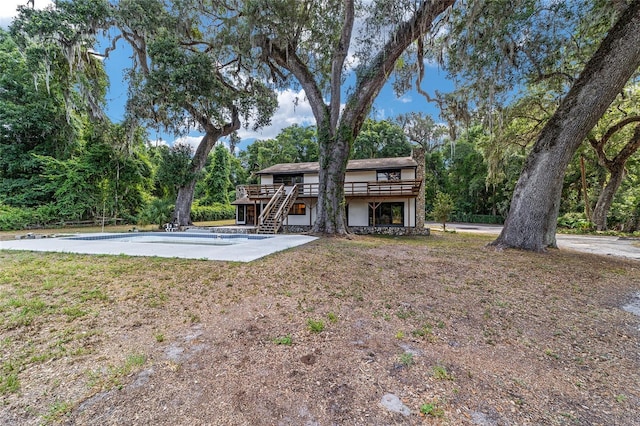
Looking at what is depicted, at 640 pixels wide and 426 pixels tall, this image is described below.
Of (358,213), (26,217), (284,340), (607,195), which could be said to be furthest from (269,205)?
(607,195)

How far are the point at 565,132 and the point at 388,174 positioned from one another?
9.37m

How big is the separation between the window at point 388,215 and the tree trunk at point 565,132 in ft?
25.6

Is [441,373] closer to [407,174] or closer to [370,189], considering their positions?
[370,189]

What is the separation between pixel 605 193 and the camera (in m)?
16.3

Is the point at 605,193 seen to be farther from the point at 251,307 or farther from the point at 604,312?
the point at 251,307

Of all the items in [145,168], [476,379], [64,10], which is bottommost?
[476,379]

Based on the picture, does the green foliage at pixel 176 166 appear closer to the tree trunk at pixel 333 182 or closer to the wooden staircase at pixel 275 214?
the wooden staircase at pixel 275 214

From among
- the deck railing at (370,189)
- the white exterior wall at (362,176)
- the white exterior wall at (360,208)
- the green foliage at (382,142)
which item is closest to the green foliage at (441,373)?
the deck railing at (370,189)

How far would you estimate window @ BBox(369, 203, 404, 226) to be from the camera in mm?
16062

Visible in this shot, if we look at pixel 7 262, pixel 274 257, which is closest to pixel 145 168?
pixel 7 262

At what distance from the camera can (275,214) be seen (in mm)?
14789

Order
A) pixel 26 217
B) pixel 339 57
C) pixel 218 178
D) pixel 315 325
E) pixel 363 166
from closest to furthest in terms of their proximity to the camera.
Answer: pixel 315 325
pixel 339 57
pixel 26 217
pixel 363 166
pixel 218 178

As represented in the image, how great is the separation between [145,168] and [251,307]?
2054 centimetres

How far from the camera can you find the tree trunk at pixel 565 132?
6.75m
